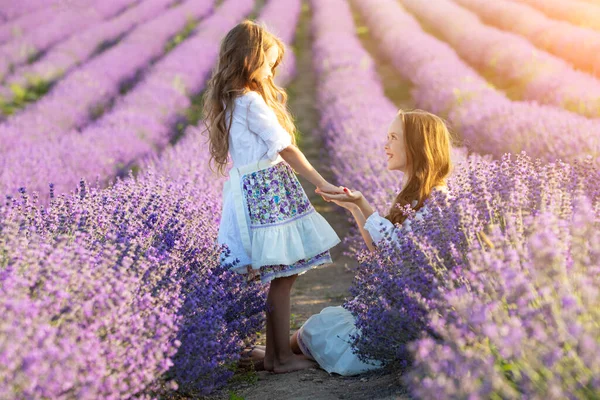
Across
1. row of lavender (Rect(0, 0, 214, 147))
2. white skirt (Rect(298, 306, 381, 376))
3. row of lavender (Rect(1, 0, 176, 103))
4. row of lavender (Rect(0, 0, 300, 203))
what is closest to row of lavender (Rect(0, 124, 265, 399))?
white skirt (Rect(298, 306, 381, 376))

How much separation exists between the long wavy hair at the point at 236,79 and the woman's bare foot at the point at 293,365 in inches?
35.7

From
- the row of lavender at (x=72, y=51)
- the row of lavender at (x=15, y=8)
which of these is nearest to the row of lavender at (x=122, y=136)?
the row of lavender at (x=72, y=51)

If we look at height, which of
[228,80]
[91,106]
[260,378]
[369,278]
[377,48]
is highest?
[377,48]

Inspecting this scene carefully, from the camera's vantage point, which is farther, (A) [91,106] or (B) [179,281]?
(A) [91,106]

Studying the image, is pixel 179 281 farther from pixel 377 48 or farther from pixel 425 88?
pixel 377 48

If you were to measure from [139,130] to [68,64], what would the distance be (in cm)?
559

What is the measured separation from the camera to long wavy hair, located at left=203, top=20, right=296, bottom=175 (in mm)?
2945

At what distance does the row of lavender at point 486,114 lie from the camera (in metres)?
4.55

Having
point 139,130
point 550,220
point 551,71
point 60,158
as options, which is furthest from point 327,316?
point 551,71

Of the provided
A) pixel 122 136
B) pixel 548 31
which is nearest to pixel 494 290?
pixel 122 136

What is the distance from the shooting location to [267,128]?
2.91m

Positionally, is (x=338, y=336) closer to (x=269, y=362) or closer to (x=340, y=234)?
(x=269, y=362)

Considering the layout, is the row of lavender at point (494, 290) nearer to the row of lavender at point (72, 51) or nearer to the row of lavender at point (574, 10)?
the row of lavender at point (72, 51)

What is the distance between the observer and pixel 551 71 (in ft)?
26.0
